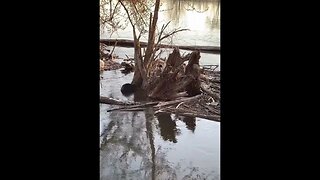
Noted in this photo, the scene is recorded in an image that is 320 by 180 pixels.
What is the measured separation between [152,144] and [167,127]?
10.4 inches

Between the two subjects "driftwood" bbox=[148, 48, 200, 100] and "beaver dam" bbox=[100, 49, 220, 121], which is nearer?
"beaver dam" bbox=[100, 49, 220, 121]

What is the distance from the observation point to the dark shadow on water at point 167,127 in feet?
7.32

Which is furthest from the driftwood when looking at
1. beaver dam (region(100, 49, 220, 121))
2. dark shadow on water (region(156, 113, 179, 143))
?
dark shadow on water (region(156, 113, 179, 143))

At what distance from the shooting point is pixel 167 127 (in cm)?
238

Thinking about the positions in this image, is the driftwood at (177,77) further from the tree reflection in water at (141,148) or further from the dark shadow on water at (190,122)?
the dark shadow on water at (190,122)

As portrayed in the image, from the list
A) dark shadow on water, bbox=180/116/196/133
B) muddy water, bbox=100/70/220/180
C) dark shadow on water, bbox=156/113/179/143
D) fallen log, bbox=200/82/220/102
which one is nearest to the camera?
muddy water, bbox=100/70/220/180

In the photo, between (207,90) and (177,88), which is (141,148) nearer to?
(207,90)

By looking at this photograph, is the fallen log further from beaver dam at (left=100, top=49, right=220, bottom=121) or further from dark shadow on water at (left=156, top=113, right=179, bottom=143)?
dark shadow on water at (left=156, top=113, right=179, bottom=143)

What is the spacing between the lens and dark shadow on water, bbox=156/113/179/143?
87.8 inches

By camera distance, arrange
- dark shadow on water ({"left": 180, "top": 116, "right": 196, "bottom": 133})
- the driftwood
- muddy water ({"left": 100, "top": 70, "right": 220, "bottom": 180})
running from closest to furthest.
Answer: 1. muddy water ({"left": 100, "top": 70, "right": 220, "bottom": 180})
2. dark shadow on water ({"left": 180, "top": 116, "right": 196, "bottom": 133})
3. the driftwood

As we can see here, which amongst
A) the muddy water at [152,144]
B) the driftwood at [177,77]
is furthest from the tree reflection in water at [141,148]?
the driftwood at [177,77]
